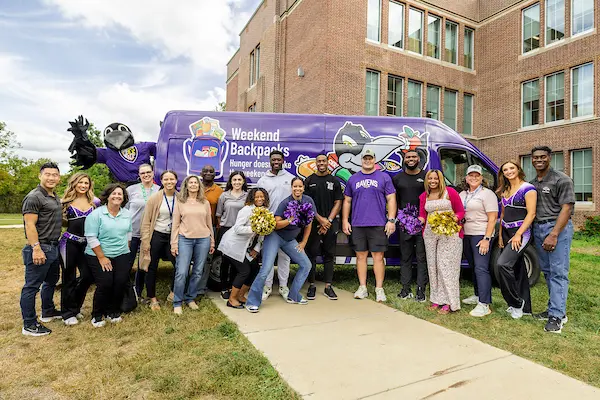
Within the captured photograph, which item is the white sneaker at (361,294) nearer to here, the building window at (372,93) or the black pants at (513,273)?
the black pants at (513,273)

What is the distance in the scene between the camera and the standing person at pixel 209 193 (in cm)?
527

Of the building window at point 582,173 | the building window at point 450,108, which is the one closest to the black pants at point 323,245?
the building window at point 582,173

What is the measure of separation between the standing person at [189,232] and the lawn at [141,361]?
46 centimetres

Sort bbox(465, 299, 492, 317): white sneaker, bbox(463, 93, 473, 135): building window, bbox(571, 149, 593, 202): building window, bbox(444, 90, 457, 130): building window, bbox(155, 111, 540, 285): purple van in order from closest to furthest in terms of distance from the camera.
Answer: bbox(465, 299, 492, 317): white sneaker → bbox(155, 111, 540, 285): purple van → bbox(571, 149, 593, 202): building window → bbox(444, 90, 457, 130): building window → bbox(463, 93, 473, 135): building window

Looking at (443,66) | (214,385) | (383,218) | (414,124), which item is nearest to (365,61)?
(443,66)

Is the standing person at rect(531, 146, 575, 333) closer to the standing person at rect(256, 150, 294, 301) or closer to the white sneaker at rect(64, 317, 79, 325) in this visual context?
the standing person at rect(256, 150, 294, 301)

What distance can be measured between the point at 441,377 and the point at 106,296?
3625 mm

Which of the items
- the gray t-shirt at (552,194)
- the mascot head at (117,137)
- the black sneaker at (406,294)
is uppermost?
the mascot head at (117,137)

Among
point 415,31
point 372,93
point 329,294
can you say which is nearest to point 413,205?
point 329,294

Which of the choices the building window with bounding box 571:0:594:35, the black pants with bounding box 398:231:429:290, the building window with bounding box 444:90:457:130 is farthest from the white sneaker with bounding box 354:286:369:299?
the building window with bounding box 571:0:594:35

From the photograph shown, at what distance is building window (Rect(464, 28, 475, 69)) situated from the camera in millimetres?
19438

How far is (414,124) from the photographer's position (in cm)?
618

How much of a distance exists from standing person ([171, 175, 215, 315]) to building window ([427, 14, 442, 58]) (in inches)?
672

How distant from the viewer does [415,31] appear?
18.1 m
